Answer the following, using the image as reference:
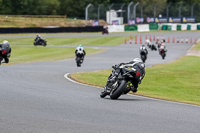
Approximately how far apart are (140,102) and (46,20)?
85131mm

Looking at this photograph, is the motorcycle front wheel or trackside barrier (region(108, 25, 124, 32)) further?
trackside barrier (region(108, 25, 124, 32))

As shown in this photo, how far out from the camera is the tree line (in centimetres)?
10775

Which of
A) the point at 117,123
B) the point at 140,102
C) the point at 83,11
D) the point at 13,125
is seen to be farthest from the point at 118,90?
the point at 83,11

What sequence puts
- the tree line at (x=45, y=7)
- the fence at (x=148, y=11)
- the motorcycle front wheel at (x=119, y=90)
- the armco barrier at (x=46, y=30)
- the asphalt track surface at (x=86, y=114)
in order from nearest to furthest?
the asphalt track surface at (x=86, y=114)
the motorcycle front wheel at (x=119, y=90)
the armco barrier at (x=46, y=30)
the fence at (x=148, y=11)
the tree line at (x=45, y=7)

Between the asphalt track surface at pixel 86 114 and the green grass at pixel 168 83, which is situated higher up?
the asphalt track surface at pixel 86 114

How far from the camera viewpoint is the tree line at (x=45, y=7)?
354 feet

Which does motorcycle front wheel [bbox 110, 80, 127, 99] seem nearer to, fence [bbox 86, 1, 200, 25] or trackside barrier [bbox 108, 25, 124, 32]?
trackside barrier [bbox 108, 25, 124, 32]

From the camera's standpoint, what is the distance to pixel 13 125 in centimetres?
901

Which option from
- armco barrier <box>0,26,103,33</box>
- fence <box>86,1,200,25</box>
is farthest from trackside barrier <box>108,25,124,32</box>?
fence <box>86,1,200,25</box>

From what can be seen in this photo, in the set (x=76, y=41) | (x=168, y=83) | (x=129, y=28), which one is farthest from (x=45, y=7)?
(x=168, y=83)

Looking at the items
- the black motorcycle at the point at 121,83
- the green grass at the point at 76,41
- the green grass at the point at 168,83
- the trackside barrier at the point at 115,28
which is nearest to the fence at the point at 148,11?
the trackside barrier at the point at 115,28

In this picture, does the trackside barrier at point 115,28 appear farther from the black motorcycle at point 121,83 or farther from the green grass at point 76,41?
the black motorcycle at point 121,83

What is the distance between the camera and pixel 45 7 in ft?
383

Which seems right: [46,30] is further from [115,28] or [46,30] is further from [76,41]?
[115,28]
